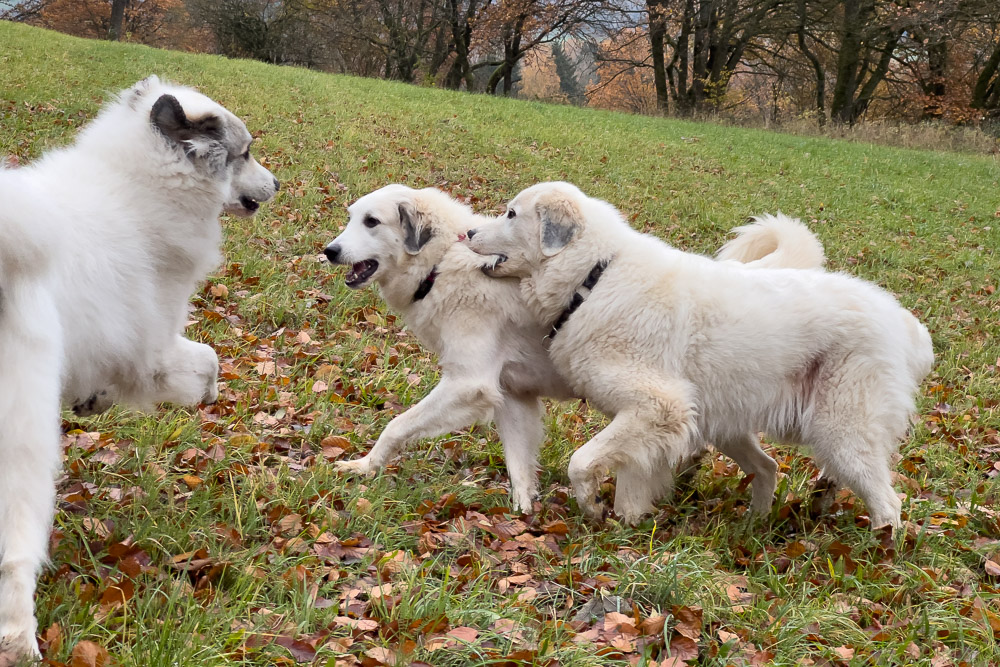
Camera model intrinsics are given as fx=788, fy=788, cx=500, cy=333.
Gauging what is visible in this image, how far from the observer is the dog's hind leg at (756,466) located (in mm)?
4480

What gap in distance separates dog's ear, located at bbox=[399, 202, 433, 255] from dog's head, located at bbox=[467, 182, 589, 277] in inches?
12.8

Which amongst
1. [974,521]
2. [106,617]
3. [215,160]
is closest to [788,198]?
[974,521]

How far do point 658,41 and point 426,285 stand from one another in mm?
31967

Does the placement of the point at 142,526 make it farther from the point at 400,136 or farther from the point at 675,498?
the point at 400,136

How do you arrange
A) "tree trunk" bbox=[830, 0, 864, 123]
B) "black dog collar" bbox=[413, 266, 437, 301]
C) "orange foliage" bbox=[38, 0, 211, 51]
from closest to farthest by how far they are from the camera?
"black dog collar" bbox=[413, 266, 437, 301], "tree trunk" bbox=[830, 0, 864, 123], "orange foliage" bbox=[38, 0, 211, 51]

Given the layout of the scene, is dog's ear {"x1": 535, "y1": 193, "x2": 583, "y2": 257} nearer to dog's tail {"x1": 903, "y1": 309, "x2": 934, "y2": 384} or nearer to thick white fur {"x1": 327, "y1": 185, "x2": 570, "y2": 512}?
thick white fur {"x1": 327, "y1": 185, "x2": 570, "y2": 512}

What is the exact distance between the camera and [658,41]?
33406 mm

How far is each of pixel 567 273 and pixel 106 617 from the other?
276 centimetres

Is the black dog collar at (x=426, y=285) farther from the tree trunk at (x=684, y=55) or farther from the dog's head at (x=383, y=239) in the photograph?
the tree trunk at (x=684, y=55)

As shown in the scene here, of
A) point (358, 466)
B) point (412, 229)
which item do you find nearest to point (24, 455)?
point (358, 466)

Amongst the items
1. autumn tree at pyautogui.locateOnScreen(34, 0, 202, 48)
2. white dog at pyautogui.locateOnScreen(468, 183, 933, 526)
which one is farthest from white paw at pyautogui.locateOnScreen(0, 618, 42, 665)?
autumn tree at pyautogui.locateOnScreen(34, 0, 202, 48)

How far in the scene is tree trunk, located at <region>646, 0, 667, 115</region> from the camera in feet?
100

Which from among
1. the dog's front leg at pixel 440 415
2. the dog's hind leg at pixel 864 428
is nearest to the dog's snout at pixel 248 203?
the dog's front leg at pixel 440 415

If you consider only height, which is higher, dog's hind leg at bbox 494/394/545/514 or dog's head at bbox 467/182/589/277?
dog's head at bbox 467/182/589/277
